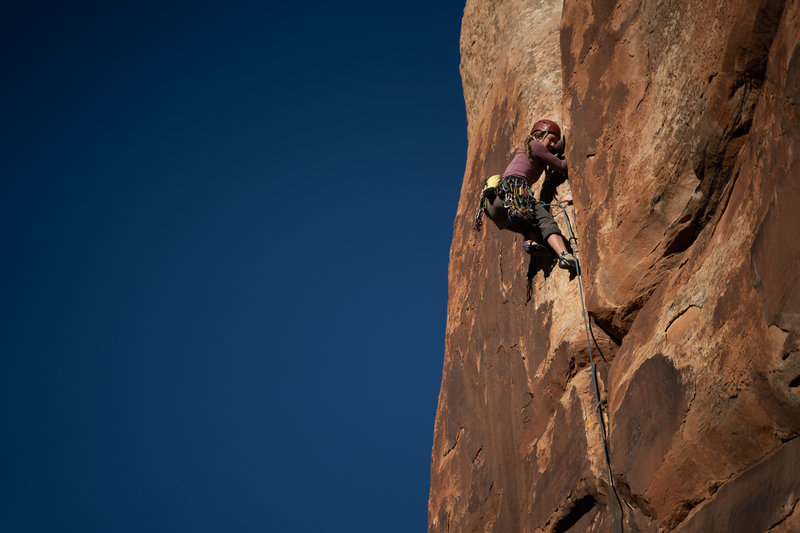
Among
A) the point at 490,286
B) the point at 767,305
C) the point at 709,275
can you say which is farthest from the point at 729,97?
the point at 490,286

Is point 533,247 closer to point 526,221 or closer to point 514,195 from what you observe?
point 526,221

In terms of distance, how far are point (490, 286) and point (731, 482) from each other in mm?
4540

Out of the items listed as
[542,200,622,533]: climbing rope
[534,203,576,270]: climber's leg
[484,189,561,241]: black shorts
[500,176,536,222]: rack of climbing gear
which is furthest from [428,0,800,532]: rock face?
[500,176,536,222]: rack of climbing gear

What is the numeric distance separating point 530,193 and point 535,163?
36 centimetres

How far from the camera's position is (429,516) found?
9562 mm

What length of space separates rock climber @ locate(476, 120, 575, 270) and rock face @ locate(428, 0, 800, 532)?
243mm

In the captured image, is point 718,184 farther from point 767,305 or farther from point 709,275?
point 767,305

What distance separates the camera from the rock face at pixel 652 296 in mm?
4086

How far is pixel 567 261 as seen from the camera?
6.81 m

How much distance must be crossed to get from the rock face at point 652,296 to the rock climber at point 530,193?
0.24m

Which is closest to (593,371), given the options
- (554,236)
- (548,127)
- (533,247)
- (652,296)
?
(652,296)

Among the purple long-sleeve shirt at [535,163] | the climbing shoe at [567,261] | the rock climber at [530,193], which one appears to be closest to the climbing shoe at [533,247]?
the rock climber at [530,193]

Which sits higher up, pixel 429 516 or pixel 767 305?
pixel 429 516

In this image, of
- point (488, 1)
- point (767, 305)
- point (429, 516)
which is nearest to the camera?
point (767, 305)
